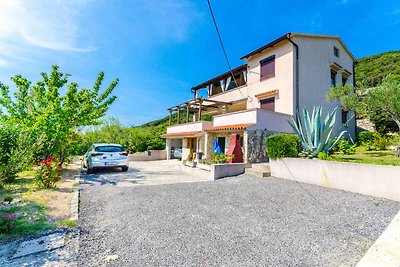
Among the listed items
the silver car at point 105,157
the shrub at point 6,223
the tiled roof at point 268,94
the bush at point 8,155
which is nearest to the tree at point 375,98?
the tiled roof at point 268,94

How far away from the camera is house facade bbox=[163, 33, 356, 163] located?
1371 cm

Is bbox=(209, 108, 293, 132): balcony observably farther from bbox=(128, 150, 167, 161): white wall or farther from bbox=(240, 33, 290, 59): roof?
bbox=(128, 150, 167, 161): white wall

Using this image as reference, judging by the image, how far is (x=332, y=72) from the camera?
1797cm

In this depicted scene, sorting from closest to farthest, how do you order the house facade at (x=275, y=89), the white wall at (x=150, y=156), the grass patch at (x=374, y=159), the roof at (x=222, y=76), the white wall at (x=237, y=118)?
the grass patch at (x=374, y=159) → the white wall at (x=237, y=118) → the house facade at (x=275, y=89) → the roof at (x=222, y=76) → the white wall at (x=150, y=156)

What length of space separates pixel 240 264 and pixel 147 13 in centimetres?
855

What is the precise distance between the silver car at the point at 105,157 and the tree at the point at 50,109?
169cm

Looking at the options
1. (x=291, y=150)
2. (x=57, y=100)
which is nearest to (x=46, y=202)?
(x=57, y=100)

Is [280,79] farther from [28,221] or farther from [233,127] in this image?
[28,221]

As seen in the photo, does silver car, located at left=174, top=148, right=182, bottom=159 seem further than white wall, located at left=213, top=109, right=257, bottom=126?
Yes

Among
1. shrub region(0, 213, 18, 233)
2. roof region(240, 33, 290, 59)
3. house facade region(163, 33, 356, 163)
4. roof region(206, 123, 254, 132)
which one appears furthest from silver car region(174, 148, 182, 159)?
shrub region(0, 213, 18, 233)

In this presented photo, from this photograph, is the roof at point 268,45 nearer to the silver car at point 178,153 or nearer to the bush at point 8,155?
the silver car at point 178,153

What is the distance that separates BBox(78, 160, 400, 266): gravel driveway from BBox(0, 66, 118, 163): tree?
15.7 ft

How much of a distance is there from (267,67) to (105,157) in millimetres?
14127

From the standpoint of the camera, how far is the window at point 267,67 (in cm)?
1683
